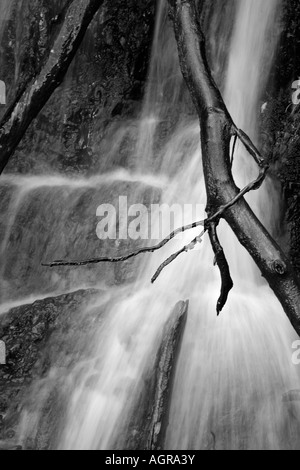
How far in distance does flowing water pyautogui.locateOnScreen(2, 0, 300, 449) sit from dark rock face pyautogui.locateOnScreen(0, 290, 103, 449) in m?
0.09

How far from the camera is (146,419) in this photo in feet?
15.0

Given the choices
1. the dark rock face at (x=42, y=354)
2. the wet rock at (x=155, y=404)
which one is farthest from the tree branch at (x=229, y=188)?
the dark rock face at (x=42, y=354)

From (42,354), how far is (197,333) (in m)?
1.30

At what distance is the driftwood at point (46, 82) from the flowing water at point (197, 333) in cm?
213

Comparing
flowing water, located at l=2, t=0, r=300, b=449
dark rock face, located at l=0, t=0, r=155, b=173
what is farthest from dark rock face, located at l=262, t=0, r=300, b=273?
dark rock face, located at l=0, t=0, r=155, b=173

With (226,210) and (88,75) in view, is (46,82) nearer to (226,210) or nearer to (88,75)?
(226,210)

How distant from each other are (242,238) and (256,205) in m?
4.45

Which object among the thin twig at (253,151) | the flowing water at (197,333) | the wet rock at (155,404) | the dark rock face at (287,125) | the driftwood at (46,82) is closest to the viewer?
the thin twig at (253,151)

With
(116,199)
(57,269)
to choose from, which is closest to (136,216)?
(116,199)

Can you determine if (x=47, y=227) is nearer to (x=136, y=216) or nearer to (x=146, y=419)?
(x=136, y=216)

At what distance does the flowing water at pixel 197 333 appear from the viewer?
4598 millimetres

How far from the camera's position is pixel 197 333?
505 centimetres

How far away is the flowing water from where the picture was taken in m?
4.60

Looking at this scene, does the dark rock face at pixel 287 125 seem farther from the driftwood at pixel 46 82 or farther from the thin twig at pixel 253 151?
the thin twig at pixel 253 151
